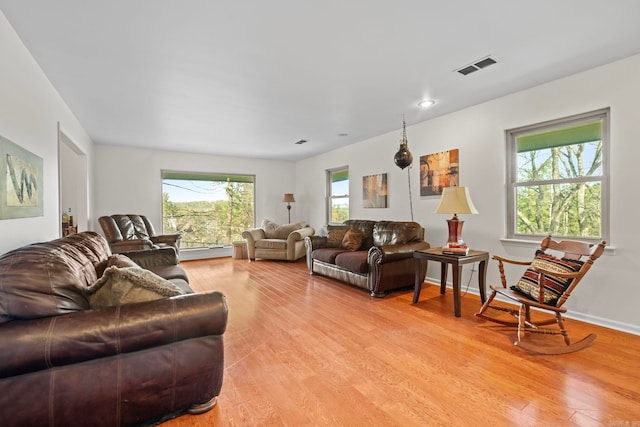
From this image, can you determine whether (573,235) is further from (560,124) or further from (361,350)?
(361,350)

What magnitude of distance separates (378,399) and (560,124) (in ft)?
10.9

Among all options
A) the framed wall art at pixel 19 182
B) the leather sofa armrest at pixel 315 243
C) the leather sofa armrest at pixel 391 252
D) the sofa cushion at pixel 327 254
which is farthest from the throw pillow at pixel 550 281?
the framed wall art at pixel 19 182

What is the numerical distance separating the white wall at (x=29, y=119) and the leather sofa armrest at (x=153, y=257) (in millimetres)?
744

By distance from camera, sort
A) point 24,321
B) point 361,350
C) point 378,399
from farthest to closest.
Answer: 1. point 361,350
2. point 378,399
3. point 24,321

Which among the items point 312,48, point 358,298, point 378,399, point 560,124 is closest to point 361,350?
point 378,399

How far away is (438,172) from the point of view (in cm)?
434

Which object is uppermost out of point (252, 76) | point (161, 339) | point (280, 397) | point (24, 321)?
point (252, 76)

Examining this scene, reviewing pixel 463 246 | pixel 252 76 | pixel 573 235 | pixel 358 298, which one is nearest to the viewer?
pixel 252 76

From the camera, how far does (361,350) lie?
2404 mm

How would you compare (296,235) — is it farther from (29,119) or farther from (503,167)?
(29,119)

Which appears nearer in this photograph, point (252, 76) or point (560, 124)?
point (252, 76)

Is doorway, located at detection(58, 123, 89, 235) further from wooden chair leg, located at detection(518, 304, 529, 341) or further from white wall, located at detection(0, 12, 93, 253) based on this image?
wooden chair leg, located at detection(518, 304, 529, 341)

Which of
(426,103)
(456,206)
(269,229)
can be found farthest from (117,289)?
(269,229)

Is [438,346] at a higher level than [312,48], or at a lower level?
lower
